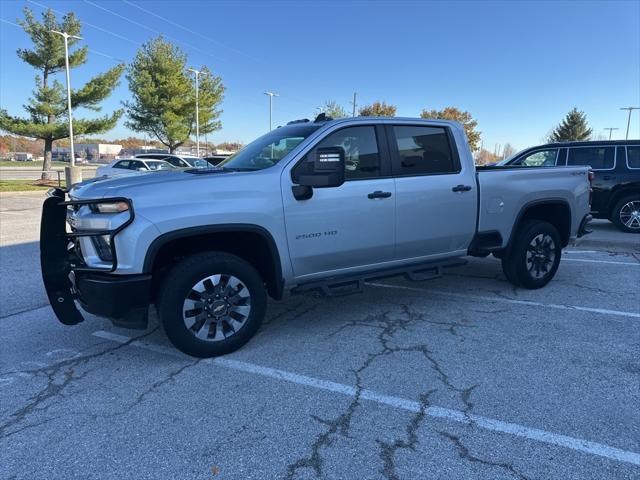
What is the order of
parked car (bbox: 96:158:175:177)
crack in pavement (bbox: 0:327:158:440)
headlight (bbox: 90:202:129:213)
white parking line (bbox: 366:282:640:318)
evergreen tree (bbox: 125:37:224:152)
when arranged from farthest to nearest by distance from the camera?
evergreen tree (bbox: 125:37:224:152)
parked car (bbox: 96:158:175:177)
white parking line (bbox: 366:282:640:318)
headlight (bbox: 90:202:129:213)
crack in pavement (bbox: 0:327:158:440)

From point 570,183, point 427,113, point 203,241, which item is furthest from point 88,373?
point 427,113

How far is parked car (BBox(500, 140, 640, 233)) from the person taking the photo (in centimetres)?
997

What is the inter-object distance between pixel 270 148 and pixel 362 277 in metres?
1.51

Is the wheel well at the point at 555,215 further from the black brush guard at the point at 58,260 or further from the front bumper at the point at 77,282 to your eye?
the black brush guard at the point at 58,260

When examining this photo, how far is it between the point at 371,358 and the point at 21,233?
917 cm

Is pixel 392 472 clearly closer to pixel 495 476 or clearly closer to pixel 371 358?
pixel 495 476

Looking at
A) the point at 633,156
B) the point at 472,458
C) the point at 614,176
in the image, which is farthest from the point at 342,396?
the point at 633,156

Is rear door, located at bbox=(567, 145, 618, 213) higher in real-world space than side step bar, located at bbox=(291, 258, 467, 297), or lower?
higher

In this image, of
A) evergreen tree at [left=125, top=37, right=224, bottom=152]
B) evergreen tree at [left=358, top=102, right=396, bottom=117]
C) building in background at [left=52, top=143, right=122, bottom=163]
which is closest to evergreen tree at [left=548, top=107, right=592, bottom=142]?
evergreen tree at [left=358, top=102, right=396, bottom=117]

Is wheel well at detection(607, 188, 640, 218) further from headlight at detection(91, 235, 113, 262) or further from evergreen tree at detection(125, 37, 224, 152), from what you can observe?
evergreen tree at detection(125, 37, 224, 152)

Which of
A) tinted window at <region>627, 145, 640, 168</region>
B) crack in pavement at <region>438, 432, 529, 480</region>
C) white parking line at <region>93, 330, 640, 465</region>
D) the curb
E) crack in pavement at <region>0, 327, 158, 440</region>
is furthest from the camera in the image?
tinted window at <region>627, 145, 640, 168</region>

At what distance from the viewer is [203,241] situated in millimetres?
3824

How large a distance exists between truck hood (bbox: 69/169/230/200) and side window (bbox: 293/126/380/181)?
3.65ft

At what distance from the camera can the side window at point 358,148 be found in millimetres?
4270
